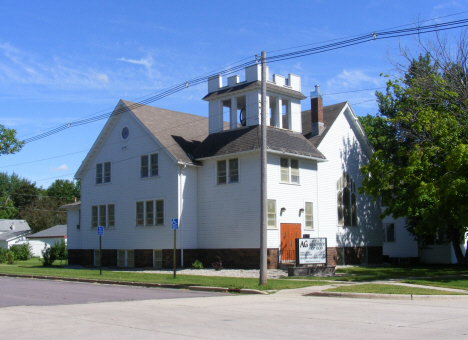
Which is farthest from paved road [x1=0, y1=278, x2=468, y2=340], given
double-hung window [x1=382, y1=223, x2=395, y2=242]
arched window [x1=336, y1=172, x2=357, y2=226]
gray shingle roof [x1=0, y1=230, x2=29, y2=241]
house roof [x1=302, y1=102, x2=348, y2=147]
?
gray shingle roof [x1=0, y1=230, x2=29, y2=241]

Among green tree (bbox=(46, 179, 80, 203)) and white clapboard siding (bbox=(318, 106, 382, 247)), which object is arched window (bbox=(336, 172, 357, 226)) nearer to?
white clapboard siding (bbox=(318, 106, 382, 247))

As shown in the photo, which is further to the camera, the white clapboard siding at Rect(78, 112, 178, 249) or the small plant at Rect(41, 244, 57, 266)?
the small plant at Rect(41, 244, 57, 266)

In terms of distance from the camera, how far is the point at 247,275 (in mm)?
24891

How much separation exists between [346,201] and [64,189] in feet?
238

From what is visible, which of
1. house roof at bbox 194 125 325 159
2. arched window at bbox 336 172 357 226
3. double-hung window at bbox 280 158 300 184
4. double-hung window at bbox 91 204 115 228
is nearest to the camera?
house roof at bbox 194 125 325 159

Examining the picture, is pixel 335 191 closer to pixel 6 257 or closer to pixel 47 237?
pixel 6 257

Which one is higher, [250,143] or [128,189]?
[250,143]

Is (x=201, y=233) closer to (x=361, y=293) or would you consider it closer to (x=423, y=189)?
(x=423, y=189)

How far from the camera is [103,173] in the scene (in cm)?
3562

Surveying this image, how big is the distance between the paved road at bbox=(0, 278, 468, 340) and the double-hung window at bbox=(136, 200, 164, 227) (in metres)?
16.1

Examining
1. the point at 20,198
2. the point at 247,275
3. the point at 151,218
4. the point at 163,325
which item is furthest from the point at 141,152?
the point at 20,198

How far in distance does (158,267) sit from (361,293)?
17.7 meters

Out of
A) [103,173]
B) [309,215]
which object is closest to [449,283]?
[309,215]

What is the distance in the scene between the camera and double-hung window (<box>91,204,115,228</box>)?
34.8 metres
